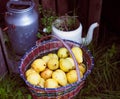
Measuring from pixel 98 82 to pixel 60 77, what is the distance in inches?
13.6

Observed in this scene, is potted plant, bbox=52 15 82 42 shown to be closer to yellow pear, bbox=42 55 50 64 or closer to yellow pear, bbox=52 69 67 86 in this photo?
yellow pear, bbox=42 55 50 64

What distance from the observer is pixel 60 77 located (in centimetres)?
165

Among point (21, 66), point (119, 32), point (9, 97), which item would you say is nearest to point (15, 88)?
point (9, 97)

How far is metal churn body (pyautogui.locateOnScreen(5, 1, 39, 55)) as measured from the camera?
185cm

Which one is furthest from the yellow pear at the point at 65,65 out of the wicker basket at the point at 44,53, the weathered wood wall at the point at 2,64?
the weathered wood wall at the point at 2,64

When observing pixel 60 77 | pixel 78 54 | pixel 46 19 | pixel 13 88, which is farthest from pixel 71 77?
pixel 46 19

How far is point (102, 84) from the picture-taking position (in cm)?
185

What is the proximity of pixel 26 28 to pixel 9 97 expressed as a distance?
1.70 ft

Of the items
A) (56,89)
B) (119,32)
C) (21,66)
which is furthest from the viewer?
(119,32)

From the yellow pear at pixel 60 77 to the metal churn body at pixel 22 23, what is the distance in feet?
1.42

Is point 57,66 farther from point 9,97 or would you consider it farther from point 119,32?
point 119,32

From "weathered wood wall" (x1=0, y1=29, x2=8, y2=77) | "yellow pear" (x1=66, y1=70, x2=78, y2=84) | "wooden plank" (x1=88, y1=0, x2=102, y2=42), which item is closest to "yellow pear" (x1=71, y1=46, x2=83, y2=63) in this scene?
"yellow pear" (x1=66, y1=70, x2=78, y2=84)

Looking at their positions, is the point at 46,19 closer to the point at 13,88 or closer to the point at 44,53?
the point at 44,53

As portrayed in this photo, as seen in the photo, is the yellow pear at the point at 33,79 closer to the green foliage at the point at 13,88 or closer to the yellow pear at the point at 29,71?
the yellow pear at the point at 29,71
